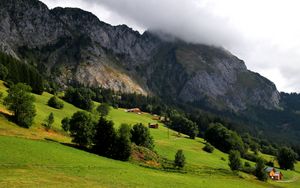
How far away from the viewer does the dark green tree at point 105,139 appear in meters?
96.2

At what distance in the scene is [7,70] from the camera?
178m

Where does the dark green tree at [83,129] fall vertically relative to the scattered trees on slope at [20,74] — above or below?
below

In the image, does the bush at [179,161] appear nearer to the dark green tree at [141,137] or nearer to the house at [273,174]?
the dark green tree at [141,137]

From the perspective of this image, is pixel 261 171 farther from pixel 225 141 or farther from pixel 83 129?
Result: pixel 225 141

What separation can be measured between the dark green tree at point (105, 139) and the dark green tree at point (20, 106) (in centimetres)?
1741

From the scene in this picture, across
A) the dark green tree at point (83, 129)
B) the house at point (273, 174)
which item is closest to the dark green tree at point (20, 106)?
the dark green tree at point (83, 129)

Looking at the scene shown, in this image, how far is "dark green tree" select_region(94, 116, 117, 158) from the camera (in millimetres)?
96250

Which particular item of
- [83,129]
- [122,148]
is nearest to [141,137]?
[122,148]

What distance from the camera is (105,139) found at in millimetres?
97125

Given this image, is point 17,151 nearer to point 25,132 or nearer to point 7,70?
point 25,132

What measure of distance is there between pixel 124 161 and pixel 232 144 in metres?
111

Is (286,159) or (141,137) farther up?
(286,159)

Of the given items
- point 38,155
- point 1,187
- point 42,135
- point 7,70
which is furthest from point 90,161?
point 7,70

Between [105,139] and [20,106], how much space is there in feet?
75.1
